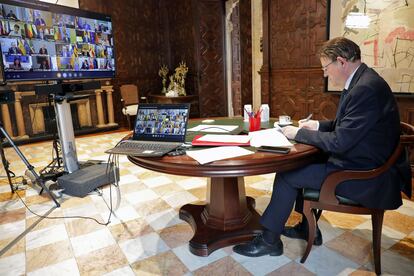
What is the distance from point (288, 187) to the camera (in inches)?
62.4

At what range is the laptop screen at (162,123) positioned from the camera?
1609 millimetres

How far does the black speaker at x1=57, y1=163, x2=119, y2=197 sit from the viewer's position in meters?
2.77

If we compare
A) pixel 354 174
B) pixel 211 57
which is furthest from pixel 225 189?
pixel 211 57

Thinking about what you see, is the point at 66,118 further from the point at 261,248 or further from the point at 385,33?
the point at 385,33

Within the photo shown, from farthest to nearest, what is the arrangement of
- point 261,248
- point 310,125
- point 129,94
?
point 129,94 < point 310,125 < point 261,248

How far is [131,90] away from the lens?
6188 millimetres

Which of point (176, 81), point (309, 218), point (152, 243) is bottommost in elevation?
point (152, 243)

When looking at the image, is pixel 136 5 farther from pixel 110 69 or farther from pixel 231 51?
pixel 110 69

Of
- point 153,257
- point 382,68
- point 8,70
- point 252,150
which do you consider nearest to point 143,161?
point 252,150

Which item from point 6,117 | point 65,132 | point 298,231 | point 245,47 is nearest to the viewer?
point 298,231

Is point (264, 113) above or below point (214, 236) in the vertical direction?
above

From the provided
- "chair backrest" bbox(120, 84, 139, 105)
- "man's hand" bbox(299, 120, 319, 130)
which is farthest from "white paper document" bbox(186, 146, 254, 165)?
"chair backrest" bbox(120, 84, 139, 105)

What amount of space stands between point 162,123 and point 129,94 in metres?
4.77

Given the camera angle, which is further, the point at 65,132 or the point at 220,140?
the point at 65,132
